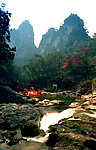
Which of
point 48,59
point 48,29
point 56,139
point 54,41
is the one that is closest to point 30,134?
point 56,139

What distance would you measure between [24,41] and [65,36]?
31334 mm

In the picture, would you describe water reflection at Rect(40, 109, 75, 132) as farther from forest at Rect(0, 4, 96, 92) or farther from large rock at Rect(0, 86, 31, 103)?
forest at Rect(0, 4, 96, 92)

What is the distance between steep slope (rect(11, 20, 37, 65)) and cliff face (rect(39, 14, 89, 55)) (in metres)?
8.48

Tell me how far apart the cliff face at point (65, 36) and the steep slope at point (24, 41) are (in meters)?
8.48

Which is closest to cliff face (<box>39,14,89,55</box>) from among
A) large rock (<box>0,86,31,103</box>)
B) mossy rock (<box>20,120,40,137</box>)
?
large rock (<box>0,86,31,103</box>)

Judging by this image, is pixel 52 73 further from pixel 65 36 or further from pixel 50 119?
pixel 65 36

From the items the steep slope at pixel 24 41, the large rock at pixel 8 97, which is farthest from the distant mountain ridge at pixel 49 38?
the large rock at pixel 8 97

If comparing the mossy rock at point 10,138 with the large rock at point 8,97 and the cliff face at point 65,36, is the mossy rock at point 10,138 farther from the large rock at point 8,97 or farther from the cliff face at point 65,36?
the cliff face at point 65,36

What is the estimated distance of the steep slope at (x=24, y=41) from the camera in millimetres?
75812

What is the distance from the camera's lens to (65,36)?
70.1m

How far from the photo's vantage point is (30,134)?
351 centimetres

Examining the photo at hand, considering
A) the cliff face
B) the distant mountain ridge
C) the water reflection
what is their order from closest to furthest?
1. the water reflection
2. the cliff face
3. the distant mountain ridge

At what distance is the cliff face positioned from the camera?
6416cm

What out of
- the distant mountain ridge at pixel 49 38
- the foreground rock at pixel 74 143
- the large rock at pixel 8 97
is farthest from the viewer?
the distant mountain ridge at pixel 49 38
